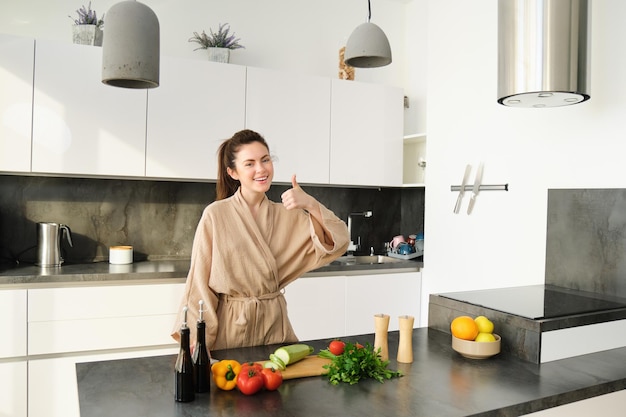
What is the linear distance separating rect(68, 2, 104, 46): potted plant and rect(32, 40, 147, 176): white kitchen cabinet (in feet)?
0.34

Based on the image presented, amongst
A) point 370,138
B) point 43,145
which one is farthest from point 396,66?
point 43,145

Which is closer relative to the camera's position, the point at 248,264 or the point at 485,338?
the point at 485,338

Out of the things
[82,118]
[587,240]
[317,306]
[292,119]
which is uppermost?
[292,119]

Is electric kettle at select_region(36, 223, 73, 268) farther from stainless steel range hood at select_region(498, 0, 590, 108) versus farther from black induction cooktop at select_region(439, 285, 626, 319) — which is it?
stainless steel range hood at select_region(498, 0, 590, 108)

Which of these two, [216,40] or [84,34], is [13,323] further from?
[216,40]

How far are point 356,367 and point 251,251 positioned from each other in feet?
2.31

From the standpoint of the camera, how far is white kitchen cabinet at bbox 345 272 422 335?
12.3 feet

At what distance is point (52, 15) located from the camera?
354 cm

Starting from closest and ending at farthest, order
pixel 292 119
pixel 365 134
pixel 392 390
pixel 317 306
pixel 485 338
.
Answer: pixel 392 390
pixel 485 338
pixel 317 306
pixel 292 119
pixel 365 134

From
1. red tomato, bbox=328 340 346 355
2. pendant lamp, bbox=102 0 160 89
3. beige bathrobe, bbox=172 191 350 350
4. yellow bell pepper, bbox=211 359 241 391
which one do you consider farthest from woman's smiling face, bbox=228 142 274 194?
yellow bell pepper, bbox=211 359 241 391

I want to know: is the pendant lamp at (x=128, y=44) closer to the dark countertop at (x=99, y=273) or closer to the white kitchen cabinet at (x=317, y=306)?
the dark countertop at (x=99, y=273)

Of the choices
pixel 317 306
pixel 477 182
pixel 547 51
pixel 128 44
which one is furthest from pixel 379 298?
pixel 128 44

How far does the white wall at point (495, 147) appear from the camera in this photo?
8.68 ft

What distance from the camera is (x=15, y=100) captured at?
3125 millimetres
